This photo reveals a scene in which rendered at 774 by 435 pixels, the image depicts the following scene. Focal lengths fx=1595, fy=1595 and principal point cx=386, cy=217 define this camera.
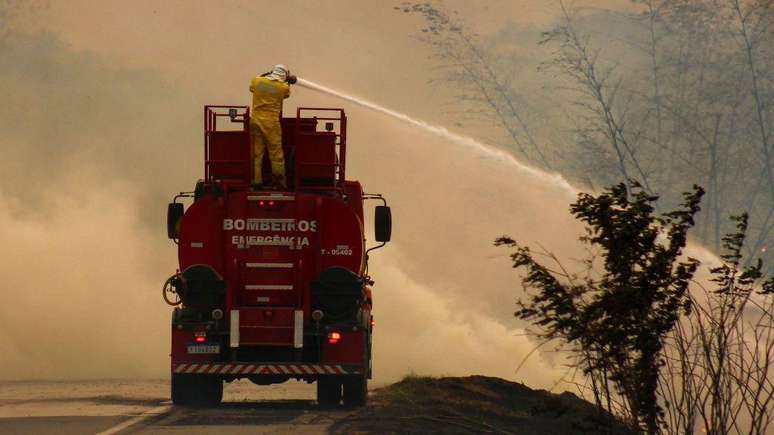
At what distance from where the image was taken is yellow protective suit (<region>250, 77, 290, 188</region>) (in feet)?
67.7

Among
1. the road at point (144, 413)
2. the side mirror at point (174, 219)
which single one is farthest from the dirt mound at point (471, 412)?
the side mirror at point (174, 219)

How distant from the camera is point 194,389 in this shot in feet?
68.3

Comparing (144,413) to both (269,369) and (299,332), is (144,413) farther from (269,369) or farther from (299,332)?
(299,332)

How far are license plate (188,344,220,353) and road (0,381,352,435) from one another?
753 mm

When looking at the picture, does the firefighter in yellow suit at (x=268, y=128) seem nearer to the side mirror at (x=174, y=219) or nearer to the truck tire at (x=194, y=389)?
the side mirror at (x=174, y=219)

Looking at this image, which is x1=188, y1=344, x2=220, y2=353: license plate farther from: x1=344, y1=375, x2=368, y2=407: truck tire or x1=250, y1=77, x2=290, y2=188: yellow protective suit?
x1=250, y1=77, x2=290, y2=188: yellow protective suit

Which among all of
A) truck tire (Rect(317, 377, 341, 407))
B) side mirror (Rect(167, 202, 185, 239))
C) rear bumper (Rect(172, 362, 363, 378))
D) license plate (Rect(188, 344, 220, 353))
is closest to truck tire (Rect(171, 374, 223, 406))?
rear bumper (Rect(172, 362, 363, 378))

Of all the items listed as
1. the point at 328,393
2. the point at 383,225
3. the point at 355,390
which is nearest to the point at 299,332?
the point at 355,390

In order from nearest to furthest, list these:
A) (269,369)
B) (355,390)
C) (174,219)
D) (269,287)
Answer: (269,369)
(269,287)
(355,390)
(174,219)

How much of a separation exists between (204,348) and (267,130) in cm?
293

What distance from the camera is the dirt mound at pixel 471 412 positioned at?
16.1 metres

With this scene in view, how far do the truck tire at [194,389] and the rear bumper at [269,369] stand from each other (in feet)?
1.50

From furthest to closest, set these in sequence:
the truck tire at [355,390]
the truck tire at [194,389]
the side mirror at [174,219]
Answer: the side mirror at [174,219] < the truck tire at [194,389] < the truck tire at [355,390]

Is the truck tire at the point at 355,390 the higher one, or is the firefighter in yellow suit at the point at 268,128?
the firefighter in yellow suit at the point at 268,128
